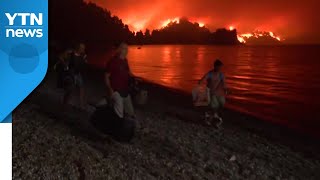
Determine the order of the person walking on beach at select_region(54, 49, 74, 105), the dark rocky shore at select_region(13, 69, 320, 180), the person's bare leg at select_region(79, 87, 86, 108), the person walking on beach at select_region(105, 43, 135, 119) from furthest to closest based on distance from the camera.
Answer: the person's bare leg at select_region(79, 87, 86, 108) → the person walking on beach at select_region(54, 49, 74, 105) → the person walking on beach at select_region(105, 43, 135, 119) → the dark rocky shore at select_region(13, 69, 320, 180)

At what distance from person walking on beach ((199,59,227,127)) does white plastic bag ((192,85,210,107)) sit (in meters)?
0.03

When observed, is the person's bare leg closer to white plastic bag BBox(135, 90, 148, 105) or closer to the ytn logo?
white plastic bag BBox(135, 90, 148, 105)

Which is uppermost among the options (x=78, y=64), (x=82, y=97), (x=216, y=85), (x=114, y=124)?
(x=78, y=64)

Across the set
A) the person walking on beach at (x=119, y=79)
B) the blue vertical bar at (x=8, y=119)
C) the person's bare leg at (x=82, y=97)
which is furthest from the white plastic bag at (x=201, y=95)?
the blue vertical bar at (x=8, y=119)

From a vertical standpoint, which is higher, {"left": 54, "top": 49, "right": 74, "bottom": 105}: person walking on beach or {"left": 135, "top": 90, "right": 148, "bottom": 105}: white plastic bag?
{"left": 54, "top": 49, "right": 74, "bottom": 105}: person walking on beach

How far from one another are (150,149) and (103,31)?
109cm

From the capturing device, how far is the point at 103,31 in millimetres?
3932

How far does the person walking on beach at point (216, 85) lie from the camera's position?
12.9ft

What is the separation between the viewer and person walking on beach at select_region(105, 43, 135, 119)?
3754mm

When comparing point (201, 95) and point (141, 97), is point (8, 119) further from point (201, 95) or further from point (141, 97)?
point (201, 95)

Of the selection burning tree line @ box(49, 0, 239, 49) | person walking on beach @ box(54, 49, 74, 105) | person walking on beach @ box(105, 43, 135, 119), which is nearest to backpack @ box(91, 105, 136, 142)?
person walking on beach @ box(105, 43, 135, 119)

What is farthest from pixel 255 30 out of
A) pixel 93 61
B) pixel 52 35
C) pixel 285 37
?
pixel 52 35

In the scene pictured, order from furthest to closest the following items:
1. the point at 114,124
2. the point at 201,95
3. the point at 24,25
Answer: the point at 201,95 < the point at 114,124 < the point at 24,25

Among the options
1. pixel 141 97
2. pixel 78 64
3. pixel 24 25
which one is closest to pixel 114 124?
pixel 141 97
